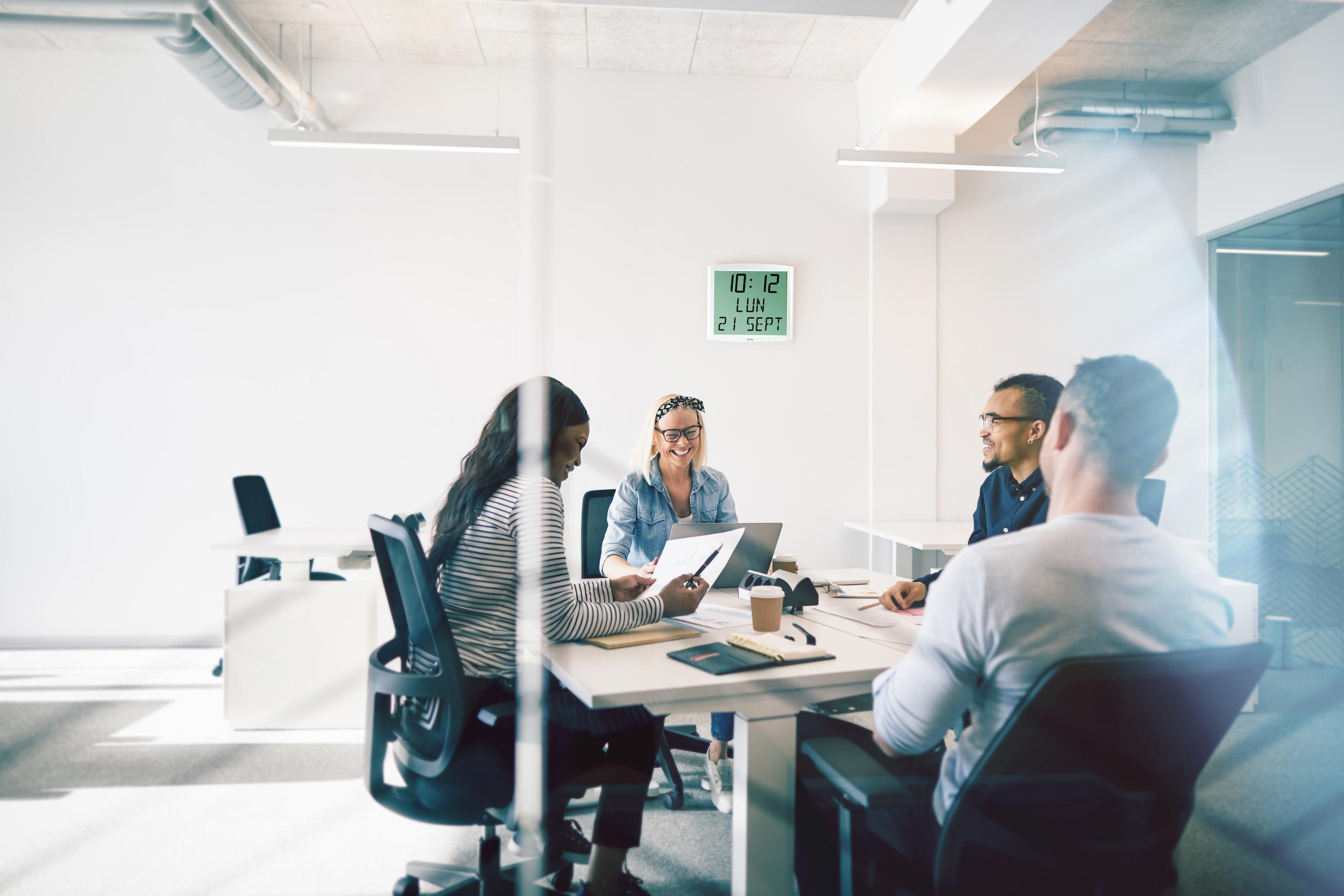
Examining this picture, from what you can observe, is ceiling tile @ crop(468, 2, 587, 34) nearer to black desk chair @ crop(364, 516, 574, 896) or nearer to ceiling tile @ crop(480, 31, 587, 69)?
ceiling tile @ crop(480, 31, 587, 69)

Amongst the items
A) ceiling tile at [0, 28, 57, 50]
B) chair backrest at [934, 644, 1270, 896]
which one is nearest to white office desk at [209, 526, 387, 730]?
chair backrest at [934, 644, 1270, 896]

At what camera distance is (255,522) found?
373 cm

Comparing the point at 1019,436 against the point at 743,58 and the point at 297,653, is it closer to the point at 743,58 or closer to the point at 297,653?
the point at 297,653

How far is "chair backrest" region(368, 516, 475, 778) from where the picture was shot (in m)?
1.47

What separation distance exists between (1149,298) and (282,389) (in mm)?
5470

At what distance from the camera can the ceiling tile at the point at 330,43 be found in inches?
161

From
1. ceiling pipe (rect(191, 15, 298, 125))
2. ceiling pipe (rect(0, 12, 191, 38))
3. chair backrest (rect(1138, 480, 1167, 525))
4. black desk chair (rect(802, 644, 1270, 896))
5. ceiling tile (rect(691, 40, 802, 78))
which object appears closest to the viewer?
black desk chair (rect(802, 644, 1270, 896))

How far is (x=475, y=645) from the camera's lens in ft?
5.35

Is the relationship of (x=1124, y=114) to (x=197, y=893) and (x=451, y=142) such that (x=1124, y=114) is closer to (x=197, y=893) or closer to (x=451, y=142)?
(x=451, y=142)

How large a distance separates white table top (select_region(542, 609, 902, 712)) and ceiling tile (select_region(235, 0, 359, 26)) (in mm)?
3778

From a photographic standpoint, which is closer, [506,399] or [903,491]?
[506,399]

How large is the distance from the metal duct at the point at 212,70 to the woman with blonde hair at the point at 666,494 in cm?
288

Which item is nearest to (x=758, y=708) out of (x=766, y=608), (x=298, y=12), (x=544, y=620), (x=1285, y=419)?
(x=766, y=608)

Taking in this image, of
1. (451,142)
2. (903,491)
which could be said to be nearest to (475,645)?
(451,142)
